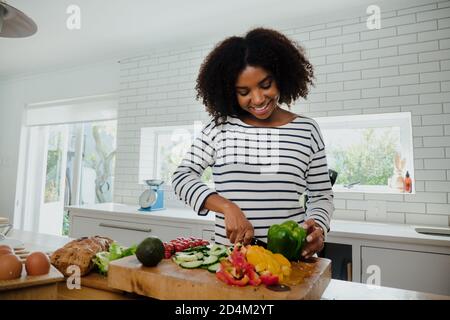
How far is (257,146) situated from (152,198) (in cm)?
165

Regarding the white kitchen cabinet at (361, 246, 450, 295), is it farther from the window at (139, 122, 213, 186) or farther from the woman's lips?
the window at (139, 122, 213, 186)

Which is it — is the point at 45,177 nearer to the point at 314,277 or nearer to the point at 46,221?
the point at 46,221

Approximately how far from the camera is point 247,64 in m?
0.98

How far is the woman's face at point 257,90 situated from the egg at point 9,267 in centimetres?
73

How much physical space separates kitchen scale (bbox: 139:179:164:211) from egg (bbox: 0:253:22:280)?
173 cm

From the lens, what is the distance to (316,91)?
231 centimetres

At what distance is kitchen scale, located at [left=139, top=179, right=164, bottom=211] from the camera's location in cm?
243

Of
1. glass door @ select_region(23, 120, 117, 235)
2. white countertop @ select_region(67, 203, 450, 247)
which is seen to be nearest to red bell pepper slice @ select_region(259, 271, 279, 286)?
white countertop @ select_region(67, 203, 450, 247)

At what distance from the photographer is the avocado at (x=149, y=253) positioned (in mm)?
716

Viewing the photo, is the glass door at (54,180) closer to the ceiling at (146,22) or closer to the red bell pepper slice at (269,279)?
the ceiling at (146,22)

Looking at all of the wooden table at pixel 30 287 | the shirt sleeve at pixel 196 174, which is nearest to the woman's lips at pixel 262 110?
the shirt sleeve at pixel 196 174

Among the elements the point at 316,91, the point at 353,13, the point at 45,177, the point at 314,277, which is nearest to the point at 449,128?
the point at 316,91

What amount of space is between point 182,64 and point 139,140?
2.69ft

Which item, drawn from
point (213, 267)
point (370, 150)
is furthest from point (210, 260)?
point (370, 150)
